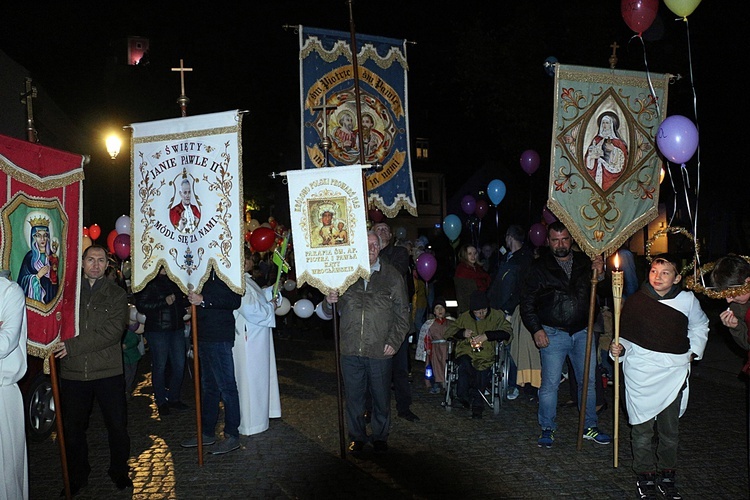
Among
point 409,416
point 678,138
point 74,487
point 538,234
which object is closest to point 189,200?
point 74,487

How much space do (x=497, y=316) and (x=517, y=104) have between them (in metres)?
12.1

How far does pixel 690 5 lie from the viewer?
6.84 m

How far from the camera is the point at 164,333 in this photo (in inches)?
352

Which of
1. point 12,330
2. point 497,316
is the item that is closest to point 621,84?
point 497,316

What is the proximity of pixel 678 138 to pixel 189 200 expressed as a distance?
4.58 m

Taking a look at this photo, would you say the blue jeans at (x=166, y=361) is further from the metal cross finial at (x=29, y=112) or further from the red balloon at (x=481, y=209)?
the red balloon at (x=481, y=209)

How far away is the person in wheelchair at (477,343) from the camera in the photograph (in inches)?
332

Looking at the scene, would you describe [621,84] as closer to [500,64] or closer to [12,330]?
[12,330]

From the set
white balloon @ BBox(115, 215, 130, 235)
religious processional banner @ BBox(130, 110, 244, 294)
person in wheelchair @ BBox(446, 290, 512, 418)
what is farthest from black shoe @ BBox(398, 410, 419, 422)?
white balloon @ BBox(115, 215, 130, 235)

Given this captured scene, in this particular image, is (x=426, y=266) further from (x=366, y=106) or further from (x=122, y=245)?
(x=122, y=245)

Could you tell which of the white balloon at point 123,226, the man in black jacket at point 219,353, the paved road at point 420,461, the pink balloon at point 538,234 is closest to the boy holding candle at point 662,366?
the paved road at point 420,461

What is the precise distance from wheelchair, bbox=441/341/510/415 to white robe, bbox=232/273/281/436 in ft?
7.60

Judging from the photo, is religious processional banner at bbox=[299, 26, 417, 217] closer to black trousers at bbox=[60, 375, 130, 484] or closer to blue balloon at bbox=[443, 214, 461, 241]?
black trousers at bbox=[60, 375, 130, 484]

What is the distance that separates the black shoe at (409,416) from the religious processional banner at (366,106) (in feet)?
7.96
